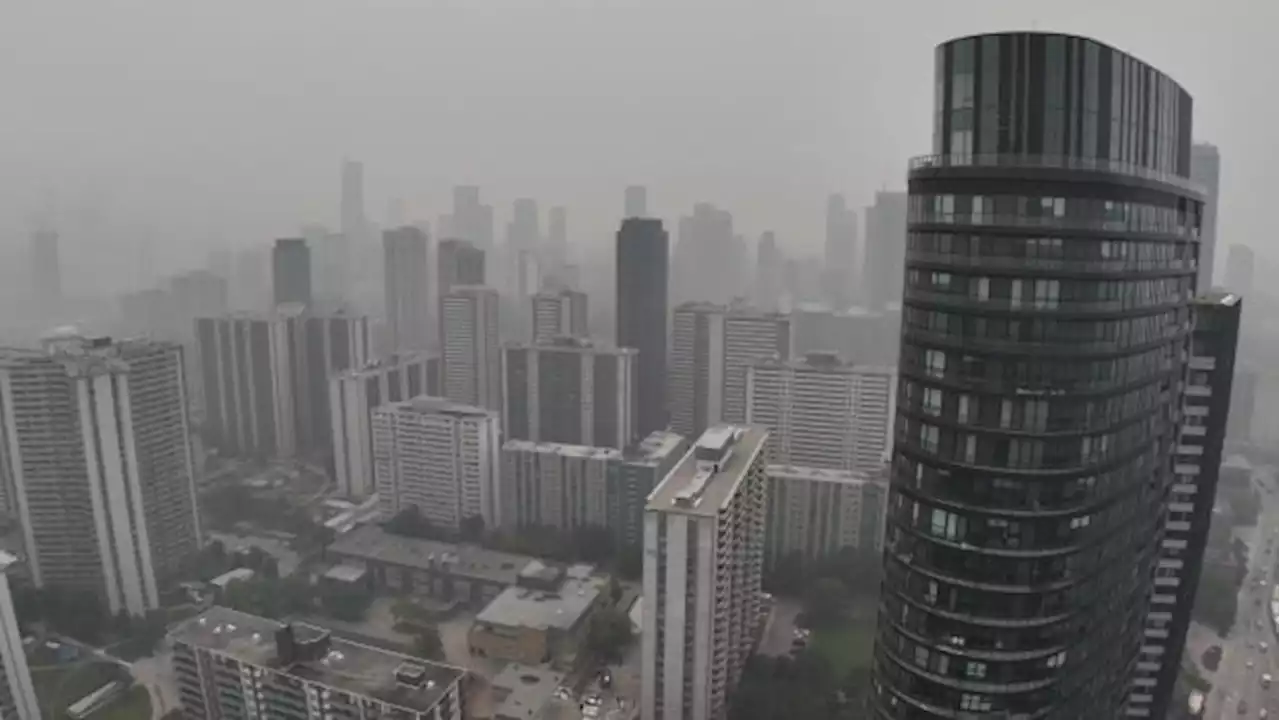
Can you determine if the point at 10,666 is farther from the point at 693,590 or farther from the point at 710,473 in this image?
the point at 710,473

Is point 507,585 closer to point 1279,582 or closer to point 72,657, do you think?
point 72,657

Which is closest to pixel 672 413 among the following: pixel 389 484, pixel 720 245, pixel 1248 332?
pixel 389 484

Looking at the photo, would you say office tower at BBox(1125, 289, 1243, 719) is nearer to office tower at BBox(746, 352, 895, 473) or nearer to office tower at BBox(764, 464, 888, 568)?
office tower at BBox(764, 464, 888, 568)

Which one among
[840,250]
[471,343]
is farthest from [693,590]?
[840,250]

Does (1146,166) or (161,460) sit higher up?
(1146,166)

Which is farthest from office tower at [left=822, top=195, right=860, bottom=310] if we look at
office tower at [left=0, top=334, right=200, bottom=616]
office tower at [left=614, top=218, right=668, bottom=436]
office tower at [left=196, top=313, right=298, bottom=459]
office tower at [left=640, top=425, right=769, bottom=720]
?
office tower at [left=0, top=334, right=200, bottom=616]

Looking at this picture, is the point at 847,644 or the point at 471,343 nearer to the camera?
the point at 847,644
